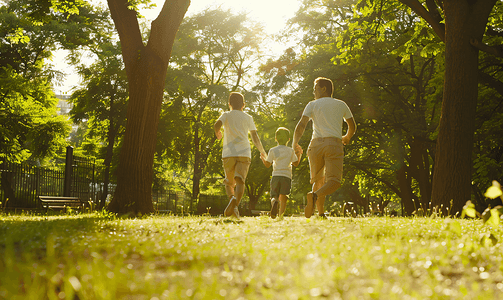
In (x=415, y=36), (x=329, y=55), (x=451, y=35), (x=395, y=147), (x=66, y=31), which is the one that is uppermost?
(x=66, y=31)

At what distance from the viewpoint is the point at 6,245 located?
2793 mm

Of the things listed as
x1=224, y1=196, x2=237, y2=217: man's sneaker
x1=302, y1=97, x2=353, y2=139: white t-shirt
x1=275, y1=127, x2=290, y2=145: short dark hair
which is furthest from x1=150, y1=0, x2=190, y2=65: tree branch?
x1=302, y1=97, x2=353, y2=139: white t-shirt

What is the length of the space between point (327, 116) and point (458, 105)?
3514mm

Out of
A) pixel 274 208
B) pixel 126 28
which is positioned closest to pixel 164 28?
pixel 126 28

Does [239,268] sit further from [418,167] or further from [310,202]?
[418,167]

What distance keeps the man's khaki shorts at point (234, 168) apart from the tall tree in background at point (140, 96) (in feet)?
6.02

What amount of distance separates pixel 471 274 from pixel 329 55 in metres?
19.3

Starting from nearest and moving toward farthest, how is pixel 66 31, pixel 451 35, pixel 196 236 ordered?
pixel 196 236, pixel 451 35, pixel 66 31

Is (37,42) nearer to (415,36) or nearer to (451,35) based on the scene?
(415,36)

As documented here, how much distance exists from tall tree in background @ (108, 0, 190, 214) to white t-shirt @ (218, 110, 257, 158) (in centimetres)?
186

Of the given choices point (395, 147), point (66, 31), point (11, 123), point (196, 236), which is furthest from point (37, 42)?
point (196, 236)

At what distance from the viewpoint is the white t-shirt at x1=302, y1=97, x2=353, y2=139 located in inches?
261

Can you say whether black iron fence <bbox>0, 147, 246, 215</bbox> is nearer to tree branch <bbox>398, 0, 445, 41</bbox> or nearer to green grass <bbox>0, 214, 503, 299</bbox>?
tree branch <bbox>398, 0, 445, 41</bbox>

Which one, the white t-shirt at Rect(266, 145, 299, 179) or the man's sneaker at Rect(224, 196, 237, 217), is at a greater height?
the white t-shirt at Rect(266, 145, 299, 179)
